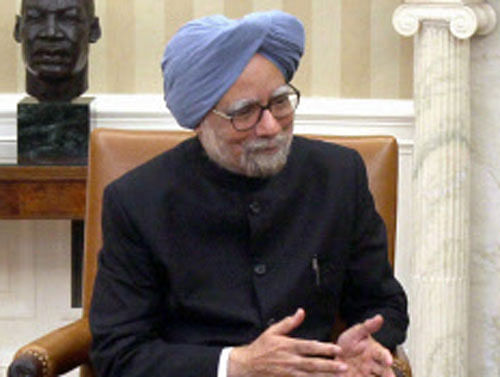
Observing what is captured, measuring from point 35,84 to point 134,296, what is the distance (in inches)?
71.4

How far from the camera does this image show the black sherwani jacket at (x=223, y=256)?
2.59 metres

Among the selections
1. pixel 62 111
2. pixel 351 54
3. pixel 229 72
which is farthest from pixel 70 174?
pixel 229 72

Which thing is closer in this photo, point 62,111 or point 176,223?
point 176,223

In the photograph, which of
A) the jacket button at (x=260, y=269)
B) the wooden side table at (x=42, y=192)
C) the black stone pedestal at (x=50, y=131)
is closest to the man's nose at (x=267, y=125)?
the jacket button at (x=260, y=269)

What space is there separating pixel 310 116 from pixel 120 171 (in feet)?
5.38

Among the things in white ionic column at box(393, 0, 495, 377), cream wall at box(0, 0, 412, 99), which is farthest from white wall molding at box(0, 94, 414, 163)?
white ionic column at box(393, 0, 495, 377)

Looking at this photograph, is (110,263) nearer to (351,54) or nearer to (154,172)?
(154,172)

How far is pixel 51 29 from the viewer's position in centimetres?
411

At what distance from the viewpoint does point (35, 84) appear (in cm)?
422

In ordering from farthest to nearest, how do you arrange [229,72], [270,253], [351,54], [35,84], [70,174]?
1. [351,54]
2. [35,84]
3. [70,174]
4. [270,253]
5. [229,72]

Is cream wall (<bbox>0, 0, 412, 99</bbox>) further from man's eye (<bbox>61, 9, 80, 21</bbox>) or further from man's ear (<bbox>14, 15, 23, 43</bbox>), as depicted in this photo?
man's eye (<bbox>61, 9, 80, 21</bbox>)

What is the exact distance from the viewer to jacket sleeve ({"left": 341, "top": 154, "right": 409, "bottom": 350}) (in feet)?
8.87

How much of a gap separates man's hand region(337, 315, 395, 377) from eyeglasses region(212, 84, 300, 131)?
46 cm

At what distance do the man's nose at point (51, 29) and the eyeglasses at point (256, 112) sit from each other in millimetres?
1741
